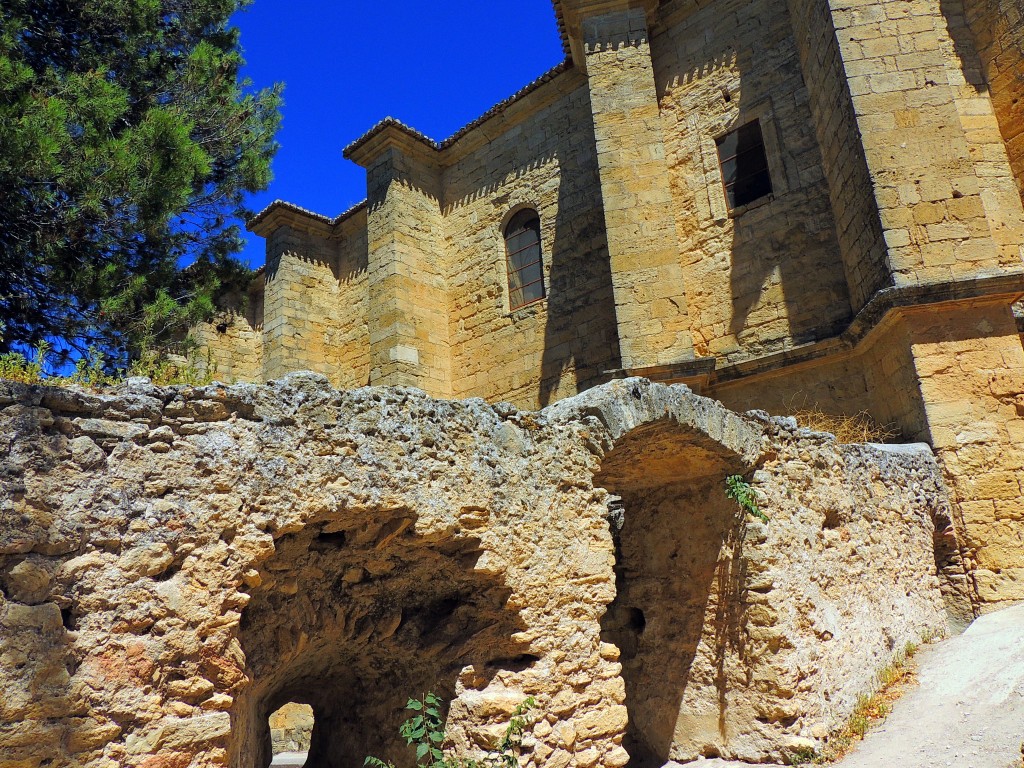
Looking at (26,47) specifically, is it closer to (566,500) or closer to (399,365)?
(399,365)

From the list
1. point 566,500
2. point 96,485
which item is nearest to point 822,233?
point 566,500

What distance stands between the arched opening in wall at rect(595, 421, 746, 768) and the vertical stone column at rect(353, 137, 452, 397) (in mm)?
6745

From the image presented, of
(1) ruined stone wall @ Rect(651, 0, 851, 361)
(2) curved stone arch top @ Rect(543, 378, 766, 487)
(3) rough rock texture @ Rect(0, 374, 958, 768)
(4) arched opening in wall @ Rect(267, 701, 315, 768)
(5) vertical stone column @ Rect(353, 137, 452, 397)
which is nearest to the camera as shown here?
(3) rough rock texture @ Rect(0, 374, 958, 768)

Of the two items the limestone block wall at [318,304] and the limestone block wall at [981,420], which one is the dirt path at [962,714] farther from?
the limestone block wall at [318,304]

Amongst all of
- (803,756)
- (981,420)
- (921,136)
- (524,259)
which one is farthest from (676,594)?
(524,259)

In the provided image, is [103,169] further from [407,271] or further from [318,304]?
[318,304]

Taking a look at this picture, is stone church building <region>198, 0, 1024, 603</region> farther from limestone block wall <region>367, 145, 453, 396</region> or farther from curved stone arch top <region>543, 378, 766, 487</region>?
curved stone arch top <region>543, 378, 766, 487</region>

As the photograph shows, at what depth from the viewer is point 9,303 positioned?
25.2 ft

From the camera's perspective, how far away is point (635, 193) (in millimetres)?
10039

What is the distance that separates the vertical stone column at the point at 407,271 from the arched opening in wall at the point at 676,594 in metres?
6.75

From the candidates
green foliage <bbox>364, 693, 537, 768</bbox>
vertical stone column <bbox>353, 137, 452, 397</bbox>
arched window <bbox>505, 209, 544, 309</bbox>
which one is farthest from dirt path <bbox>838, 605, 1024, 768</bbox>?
vertical stone column <bbox>353, 137, 452, 397</bbox>

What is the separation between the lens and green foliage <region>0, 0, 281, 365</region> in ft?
23.9

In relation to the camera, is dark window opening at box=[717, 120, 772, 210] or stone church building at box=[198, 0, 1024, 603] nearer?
stone church building at box=[198, 0, 1024, 603]

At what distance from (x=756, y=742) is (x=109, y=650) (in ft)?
13.6
